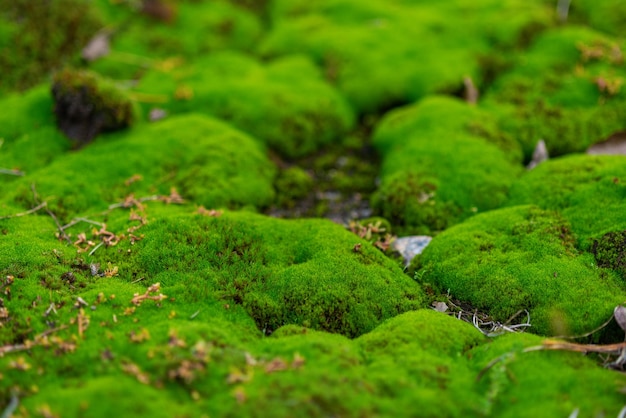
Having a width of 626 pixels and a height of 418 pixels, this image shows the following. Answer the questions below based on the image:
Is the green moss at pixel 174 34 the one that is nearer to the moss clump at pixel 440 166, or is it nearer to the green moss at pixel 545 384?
the moss clump at pixel 440 166

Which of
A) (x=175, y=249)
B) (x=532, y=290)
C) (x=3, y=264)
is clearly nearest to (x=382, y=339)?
(x=532, y=290)

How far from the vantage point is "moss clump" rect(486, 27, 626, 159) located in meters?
10.7

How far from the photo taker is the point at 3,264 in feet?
22.4

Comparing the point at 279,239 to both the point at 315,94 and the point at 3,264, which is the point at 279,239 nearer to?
the point at 3,264

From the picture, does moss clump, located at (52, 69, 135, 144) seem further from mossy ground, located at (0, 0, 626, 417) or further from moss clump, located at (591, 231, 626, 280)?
moss clump, located at (591, 231, 626, 280)

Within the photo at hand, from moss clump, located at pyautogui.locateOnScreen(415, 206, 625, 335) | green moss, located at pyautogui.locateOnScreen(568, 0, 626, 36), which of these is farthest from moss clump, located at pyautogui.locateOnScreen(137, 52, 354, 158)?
green moss, located at pyautogui.locateOnScreen(568, 0, 626, 36)

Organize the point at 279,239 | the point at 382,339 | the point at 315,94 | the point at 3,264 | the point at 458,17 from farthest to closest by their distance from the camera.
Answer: the point at 458,17, the point at 315,94, the point at 279,239, the point at 3,264, the point at 382,339

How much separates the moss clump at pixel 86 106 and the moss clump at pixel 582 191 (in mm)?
7725

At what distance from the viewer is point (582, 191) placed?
27.9ft

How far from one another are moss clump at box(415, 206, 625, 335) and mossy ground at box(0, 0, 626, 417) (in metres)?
0.04

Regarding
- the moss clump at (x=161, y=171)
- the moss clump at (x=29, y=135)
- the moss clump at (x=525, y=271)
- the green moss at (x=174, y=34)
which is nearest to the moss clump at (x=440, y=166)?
the moss clump at (x=525, y=271)

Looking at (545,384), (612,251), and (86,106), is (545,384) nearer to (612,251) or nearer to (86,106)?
(612,251)

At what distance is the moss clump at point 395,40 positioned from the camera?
12.6 m

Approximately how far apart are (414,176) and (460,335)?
13.2 ft
